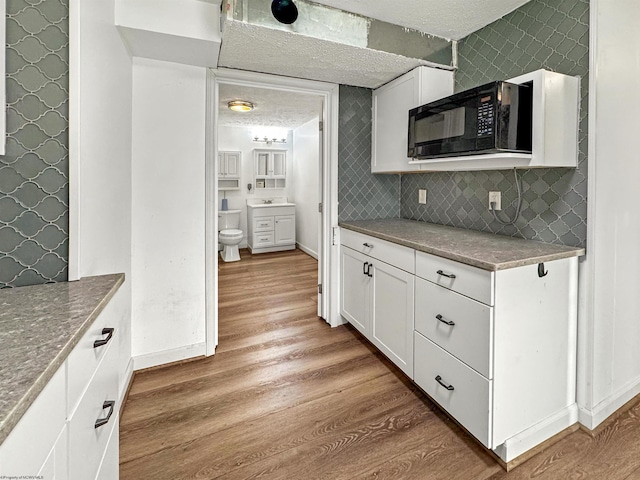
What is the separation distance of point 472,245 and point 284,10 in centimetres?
148

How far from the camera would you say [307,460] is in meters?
1.46

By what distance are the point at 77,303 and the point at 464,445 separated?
164cm

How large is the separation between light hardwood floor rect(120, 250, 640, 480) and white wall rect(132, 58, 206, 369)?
26cm

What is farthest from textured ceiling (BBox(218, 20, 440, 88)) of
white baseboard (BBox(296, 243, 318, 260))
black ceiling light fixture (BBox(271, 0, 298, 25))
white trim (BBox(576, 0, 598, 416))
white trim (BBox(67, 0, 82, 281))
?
white baseboard (BBox(296, 243, 318, 260))

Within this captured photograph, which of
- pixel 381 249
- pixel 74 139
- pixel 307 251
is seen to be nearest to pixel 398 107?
pixel 381 249

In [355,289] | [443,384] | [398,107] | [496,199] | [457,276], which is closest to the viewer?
[457,276]

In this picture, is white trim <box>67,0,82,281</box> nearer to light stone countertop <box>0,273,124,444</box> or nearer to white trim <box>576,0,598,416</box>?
light stone countertop <box>0,273,124,444</box>

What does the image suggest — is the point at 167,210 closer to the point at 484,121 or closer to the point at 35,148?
the point at 35,148

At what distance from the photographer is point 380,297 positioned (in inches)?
86.7

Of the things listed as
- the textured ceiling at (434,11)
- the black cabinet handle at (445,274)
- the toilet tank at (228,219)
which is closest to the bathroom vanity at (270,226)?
the toilet tank at (228,219)

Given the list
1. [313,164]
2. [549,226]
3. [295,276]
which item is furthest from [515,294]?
[313,164]

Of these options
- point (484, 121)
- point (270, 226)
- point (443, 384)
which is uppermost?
point (484, 121)

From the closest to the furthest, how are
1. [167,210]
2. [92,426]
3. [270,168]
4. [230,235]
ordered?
[92,426]
[167,210]
[230,235]
[270,168]

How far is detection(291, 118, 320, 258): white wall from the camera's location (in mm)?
5328
